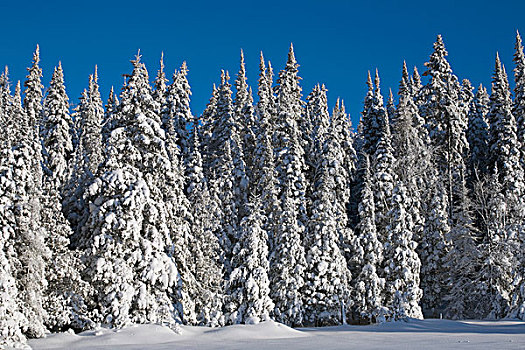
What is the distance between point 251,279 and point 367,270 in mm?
9833

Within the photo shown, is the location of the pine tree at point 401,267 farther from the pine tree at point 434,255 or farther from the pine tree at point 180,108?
the pine tree at point 180,108

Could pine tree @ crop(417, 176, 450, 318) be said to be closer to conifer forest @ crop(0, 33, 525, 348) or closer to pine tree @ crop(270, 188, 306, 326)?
conifer forest @ crop(0, 33, 525, 348)

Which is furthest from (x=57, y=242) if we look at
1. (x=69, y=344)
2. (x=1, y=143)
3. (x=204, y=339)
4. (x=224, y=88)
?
(x=224, y=88)

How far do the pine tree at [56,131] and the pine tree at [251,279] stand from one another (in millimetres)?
20349

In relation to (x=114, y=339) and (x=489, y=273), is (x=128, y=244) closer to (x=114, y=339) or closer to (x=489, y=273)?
(x=114, y=339)

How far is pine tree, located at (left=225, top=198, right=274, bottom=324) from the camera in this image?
104 ft

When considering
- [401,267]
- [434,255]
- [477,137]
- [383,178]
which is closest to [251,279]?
[401,267]

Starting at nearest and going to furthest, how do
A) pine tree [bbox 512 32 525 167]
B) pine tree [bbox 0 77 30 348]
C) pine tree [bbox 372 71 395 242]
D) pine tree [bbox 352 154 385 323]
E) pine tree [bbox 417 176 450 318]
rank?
pine tree [bbox 0 77 30 348], pine tree [bbox 352 154 385 323], pine tree [bbox 417 176 450 318], pine tree [bbox 372 71 395 242], pine tree [bbox 512 32 525 167]

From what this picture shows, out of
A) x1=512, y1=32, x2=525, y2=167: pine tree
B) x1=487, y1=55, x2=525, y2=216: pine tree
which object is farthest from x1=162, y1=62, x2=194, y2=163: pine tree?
x1=512, y1=32, x2=525, y2=167: pine tree

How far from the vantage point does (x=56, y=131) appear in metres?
47.4

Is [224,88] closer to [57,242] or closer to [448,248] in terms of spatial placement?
[448,248]

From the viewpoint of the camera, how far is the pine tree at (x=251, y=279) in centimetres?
3170

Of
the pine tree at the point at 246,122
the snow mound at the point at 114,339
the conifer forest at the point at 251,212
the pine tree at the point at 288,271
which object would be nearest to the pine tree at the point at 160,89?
the conifer forest at the point at 251,212

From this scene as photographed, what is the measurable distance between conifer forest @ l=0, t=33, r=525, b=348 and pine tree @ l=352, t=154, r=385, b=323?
14 centimetres
